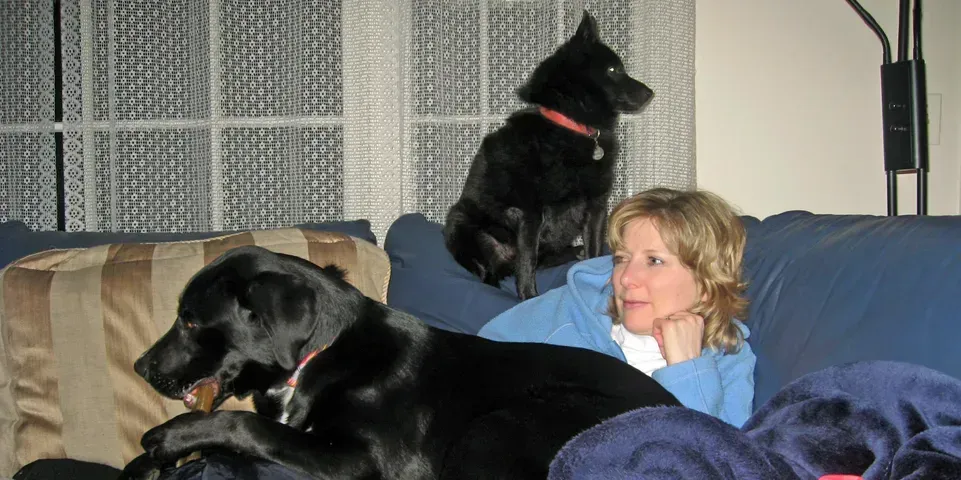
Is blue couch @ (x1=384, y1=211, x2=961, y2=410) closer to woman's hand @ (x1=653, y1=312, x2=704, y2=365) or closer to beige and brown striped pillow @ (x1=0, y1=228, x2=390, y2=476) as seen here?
woman's hand @ (x1=653, y1=312, x2=704, y2=365)

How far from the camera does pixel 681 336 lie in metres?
1.69

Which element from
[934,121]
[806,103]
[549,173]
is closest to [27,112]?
[549,173]

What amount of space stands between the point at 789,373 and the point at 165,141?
94.0 inches

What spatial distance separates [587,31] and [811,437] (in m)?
1.76

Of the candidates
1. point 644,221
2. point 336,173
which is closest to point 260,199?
point 336,173

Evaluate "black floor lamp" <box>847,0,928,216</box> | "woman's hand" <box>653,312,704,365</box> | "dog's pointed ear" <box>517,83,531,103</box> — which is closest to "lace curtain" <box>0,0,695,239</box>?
"dog's pointed ear" <box>517,83,531,103</box>

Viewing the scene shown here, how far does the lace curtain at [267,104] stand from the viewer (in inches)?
109

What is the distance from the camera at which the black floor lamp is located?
7.82 ft

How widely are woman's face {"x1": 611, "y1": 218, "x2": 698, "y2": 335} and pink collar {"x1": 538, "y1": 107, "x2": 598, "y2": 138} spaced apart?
2.43 ft

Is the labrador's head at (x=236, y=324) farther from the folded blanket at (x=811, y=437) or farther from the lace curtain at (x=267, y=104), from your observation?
the lace curtain at (x=267, y=104)

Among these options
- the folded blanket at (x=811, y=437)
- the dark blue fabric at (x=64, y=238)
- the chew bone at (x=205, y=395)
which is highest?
the dark blue fabric at (x=64, y=238)

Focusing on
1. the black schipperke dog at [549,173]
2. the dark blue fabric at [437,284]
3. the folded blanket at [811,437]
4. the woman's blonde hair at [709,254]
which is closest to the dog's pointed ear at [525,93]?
the black schipperke dog at [549,173]

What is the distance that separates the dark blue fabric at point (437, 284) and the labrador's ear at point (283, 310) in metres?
0.69

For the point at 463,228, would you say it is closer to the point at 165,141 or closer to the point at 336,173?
the point at 336,173
